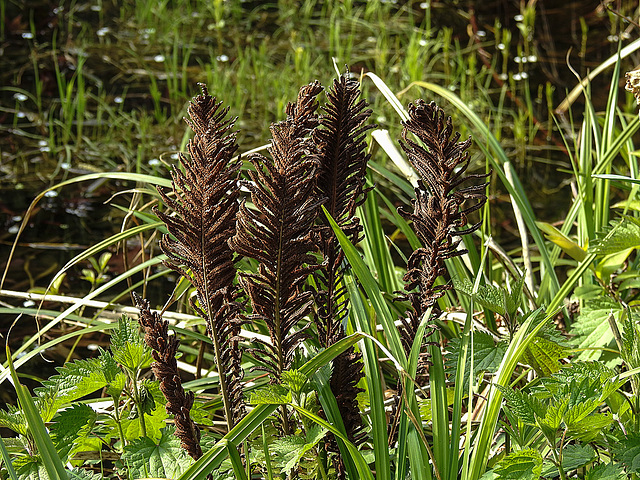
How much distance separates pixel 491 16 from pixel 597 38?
687mm

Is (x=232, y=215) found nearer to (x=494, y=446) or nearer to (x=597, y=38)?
(x=494, y=446)

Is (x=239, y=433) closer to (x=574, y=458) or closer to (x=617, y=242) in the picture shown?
(x=574, y=458)

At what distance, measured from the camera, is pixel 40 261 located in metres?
2.56

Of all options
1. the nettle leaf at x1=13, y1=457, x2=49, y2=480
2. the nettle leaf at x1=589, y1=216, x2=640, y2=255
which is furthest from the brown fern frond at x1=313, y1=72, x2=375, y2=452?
the nettle leaf at x1=589, y1=216, x2=640, y2=255

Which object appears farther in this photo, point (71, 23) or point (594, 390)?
point (71, 23)

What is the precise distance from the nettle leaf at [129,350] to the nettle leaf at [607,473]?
66 centimetres

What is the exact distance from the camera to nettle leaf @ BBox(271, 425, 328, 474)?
1.00 meters

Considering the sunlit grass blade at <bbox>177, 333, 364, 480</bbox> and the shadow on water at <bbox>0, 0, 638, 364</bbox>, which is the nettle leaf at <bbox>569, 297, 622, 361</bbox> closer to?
the sunlit grass blade at <bbox>177, 333, 364, 480</bbox>

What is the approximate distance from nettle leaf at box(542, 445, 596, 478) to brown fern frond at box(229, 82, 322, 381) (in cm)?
44

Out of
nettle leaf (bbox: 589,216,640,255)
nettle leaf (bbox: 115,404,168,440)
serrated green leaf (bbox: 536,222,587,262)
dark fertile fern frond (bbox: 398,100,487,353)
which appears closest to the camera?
dark fertile fern frond (bbox: 398,100,487,353)

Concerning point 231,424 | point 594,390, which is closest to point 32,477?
point 231,424

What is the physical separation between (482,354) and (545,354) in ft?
0.35

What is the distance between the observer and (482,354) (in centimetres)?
117

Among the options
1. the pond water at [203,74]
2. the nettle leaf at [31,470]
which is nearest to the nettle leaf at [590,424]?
the nettle leaf at [31,470]
